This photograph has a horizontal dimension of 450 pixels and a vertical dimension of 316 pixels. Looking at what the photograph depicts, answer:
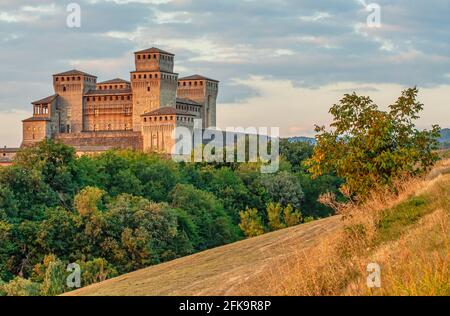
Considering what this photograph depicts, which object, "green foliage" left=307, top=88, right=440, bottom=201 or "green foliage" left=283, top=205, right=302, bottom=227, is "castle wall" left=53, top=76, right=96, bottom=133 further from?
"green foliage" left=307, top=88, right=440, bottom=201

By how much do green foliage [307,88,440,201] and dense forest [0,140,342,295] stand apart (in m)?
13.4

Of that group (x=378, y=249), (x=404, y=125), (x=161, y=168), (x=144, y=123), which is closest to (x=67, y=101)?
(x=144, y=123)

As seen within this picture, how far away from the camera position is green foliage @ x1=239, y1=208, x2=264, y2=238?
53.4 metres

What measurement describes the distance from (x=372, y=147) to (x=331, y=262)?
790 centimetres

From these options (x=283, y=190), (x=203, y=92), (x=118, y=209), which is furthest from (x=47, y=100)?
(x=118, y=209)

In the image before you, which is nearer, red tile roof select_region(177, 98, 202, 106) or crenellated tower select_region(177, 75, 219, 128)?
red tile roof select_region(177, 98, 202, 106)

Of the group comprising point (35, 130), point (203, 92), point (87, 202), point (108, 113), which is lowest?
point (87, 202)

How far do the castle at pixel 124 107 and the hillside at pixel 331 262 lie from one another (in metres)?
87.1

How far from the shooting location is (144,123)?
100125 millimetres

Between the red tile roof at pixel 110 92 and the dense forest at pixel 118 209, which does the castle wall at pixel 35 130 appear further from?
the dense forest at pixel 118 209

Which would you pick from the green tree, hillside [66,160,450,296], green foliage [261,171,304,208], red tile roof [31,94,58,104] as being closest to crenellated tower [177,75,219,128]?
red tile roof [31,94,58,104]

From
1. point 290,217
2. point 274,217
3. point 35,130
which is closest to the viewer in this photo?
point 274,217

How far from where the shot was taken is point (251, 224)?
54.6 m

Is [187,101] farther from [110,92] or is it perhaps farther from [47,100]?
[47,100]
